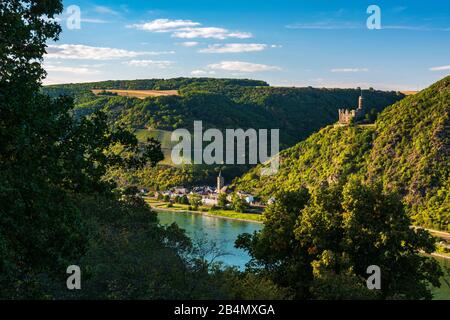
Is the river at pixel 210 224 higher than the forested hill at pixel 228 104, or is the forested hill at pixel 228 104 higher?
the forested hill at pixel 228 104

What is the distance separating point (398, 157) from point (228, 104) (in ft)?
161

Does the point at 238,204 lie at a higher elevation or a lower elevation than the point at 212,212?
higher

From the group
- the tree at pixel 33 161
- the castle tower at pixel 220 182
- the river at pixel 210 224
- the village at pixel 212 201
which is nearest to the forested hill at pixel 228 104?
the castle tower at pixel 220 182

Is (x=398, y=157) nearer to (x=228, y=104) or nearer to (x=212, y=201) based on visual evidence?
(x=212, y=201)

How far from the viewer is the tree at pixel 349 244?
13.8 metres

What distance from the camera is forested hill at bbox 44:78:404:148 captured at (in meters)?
90.0

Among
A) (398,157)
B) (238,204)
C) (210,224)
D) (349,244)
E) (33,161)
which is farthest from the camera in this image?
(238,204)

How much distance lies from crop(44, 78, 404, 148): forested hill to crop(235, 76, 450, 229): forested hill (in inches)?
798

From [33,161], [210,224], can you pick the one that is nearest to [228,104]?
[210,224]

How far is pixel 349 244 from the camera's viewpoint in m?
14.2

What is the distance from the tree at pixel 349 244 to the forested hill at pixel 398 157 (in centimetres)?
3220

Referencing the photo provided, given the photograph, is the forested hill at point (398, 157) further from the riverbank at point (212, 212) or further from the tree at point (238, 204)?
the riverbank at point (212, 212)

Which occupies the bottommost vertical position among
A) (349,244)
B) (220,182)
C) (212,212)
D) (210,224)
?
(212,212)

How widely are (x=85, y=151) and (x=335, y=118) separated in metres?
106
